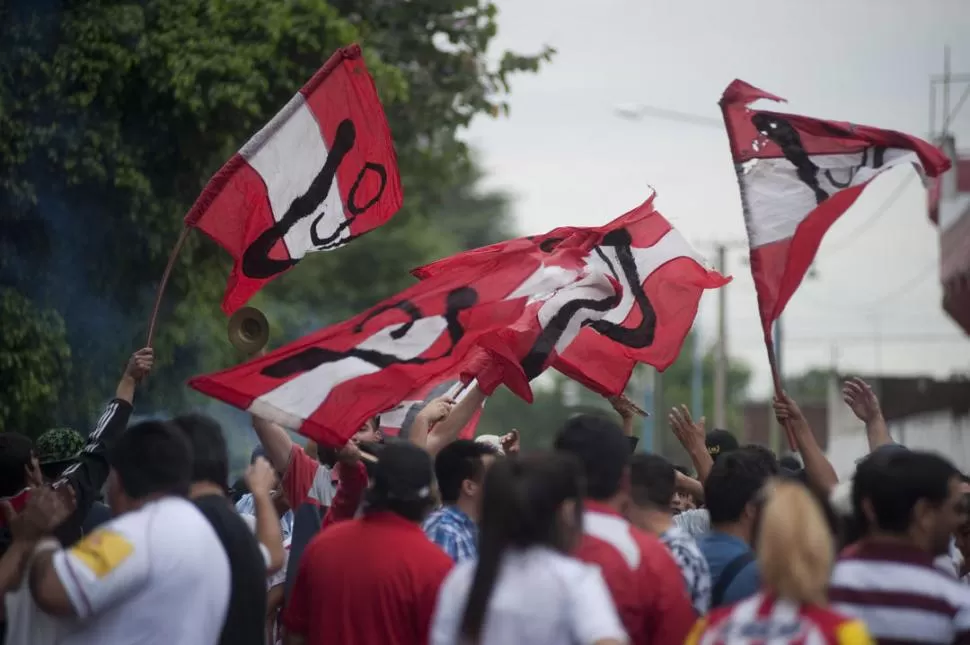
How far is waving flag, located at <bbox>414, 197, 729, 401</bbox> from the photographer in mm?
8336

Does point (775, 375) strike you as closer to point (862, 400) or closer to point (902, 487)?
point (862, 400)

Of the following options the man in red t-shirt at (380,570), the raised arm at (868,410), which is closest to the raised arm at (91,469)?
the man in red t-shirt at (380,570)

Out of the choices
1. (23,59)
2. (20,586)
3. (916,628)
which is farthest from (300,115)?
(23,59)

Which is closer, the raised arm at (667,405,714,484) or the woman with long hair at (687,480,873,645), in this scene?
the woman with long hair at (687,480,873,645)

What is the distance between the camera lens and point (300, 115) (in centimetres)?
845

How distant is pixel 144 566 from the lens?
195 inches

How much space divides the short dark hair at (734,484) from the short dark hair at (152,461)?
207 cm

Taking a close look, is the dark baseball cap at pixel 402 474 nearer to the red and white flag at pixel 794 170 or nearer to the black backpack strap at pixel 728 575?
the black backpack strap at pixel 728 575

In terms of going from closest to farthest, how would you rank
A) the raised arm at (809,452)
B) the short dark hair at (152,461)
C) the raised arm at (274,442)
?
the short dark hair at (152,461) → the raised arm at (809,452) → the raised arm at (274,442)

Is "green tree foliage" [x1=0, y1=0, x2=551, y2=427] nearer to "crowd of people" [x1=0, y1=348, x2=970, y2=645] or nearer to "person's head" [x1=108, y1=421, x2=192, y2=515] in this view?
"crowd of people" [x1=0, y1=348, x2=970, y2=645]

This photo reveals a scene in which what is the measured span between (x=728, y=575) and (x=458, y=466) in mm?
1226

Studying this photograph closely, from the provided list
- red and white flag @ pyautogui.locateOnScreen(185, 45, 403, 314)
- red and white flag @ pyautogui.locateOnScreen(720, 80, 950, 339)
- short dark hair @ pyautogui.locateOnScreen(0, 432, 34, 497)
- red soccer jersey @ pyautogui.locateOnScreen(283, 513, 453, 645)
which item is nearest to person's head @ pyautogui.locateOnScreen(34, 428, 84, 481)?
short dark hair @ pyautogui.locateOnScreen(0, 432, 34, 497)

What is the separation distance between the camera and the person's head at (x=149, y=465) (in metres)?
5.14

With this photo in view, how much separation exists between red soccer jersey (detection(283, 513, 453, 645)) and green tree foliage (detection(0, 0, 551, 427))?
29.7ft
